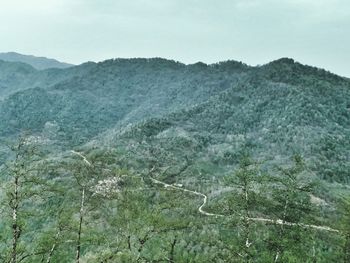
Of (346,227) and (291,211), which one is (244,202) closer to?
(291,211)

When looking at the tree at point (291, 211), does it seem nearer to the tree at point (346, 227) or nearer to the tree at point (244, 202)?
the tree at point (244, 202)

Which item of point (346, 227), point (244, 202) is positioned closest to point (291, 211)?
point (244, 202)

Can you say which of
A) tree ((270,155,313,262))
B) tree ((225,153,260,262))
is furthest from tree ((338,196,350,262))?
tree ((225,153,260,262))

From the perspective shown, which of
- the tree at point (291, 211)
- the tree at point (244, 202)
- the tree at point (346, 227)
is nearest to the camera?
the tree at point (244, 202)

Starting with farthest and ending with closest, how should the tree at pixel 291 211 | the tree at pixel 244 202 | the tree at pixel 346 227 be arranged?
the tree at pixel 346 227, the tree at pixel 291 211, the tree at pixel 244 202

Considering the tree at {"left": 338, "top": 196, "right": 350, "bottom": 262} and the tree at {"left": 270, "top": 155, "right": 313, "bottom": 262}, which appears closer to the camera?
the tree at {"left": 270, "top": 155, "right": 313, "bottom": 262}

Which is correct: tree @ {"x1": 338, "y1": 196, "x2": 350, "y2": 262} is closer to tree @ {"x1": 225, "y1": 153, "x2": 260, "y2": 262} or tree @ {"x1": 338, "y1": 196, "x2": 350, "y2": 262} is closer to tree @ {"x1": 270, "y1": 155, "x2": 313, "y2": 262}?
tree @ {"x1": 270, "y1": 155, "x2": 313, "y2": 262}

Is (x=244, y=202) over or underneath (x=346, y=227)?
over

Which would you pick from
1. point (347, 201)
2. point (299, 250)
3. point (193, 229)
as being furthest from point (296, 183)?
point (193, 229)

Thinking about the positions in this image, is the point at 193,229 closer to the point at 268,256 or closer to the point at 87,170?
the point at 87,170

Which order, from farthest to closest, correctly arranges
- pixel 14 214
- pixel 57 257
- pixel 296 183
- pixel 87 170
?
pixel 87 170 < pixel 57 257 < pixel 296 183 < pixel 14 214

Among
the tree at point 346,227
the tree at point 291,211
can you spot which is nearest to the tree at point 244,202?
the tree at point 291,211
